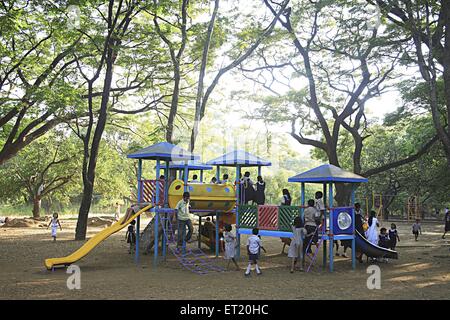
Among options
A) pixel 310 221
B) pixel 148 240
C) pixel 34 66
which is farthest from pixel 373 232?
pixel 34 66

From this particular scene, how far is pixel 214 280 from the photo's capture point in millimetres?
10727

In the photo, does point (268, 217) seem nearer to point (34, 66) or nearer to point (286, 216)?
point (286, 216)

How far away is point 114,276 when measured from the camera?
1111cm

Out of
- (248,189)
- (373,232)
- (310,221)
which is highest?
(248,189)

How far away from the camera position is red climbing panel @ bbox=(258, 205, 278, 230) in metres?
13.6

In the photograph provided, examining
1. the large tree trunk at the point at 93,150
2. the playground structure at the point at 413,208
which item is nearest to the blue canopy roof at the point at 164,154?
the large tree trunk at the point at 93,150

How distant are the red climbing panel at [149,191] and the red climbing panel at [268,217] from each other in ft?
9.93

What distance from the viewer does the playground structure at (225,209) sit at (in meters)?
12.6

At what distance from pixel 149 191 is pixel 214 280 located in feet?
15.0

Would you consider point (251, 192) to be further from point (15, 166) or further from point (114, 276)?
point (15, 166)

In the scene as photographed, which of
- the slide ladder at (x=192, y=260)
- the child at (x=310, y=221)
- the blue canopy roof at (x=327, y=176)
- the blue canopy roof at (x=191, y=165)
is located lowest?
the slide ladder at (x=192, y=260)

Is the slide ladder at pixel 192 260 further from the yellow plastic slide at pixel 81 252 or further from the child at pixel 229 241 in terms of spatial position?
the yellow plastic slide at pixel 81 252

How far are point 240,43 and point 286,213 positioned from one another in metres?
10.7

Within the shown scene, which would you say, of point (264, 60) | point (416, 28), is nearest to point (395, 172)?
point (264, 60)
